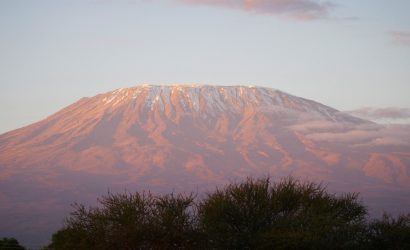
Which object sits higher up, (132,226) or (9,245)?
(132,226)

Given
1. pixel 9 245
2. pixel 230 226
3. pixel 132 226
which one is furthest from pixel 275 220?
pixel 9 245

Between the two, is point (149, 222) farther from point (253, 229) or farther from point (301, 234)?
point (301, 234)

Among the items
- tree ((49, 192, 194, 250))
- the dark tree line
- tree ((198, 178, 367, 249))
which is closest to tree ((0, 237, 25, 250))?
the dark tree line

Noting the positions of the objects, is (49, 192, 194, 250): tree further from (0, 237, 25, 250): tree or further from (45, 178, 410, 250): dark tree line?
(0, 237, 25, 250): tree

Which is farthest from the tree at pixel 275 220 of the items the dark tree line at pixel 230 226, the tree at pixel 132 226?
the tree at pixel 132 226

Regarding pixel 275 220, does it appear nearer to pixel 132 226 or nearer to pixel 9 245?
pixel 132 226

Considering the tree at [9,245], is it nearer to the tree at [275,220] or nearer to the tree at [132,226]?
the tree at [132,226]

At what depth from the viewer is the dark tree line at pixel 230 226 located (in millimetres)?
39312

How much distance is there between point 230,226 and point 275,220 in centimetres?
265

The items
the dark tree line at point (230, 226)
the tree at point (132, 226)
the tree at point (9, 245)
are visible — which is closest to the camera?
the dark tree line at point (230, 226)

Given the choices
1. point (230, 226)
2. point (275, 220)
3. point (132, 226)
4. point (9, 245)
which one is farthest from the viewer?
point (9, 245)

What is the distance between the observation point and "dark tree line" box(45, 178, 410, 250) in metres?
39.3

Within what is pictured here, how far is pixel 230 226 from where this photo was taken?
1647 inches

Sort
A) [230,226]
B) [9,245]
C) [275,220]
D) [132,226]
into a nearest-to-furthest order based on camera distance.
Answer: [132,226], [230,226], [275,220], [9,245]
